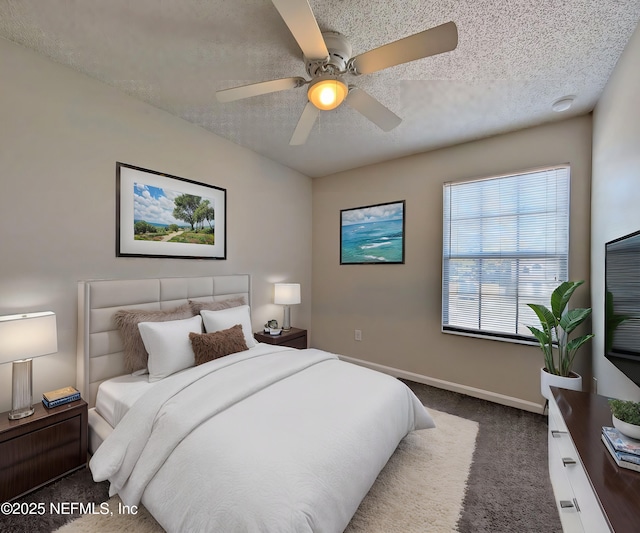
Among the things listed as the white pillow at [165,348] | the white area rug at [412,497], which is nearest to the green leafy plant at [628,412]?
the white area rug at [412,497]

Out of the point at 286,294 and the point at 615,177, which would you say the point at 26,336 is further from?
the point at 615,177

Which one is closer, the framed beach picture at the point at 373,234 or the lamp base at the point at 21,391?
the lamp base at the point at 21,391

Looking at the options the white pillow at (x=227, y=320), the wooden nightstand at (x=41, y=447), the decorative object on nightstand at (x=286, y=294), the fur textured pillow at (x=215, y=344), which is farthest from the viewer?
the decorative object on nightstand at (x=286, y=294)

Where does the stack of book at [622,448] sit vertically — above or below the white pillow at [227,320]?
below

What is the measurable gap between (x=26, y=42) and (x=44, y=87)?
24 cm

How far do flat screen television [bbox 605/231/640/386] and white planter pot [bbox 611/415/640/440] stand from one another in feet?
0.76

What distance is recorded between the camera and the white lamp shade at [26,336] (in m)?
1.63

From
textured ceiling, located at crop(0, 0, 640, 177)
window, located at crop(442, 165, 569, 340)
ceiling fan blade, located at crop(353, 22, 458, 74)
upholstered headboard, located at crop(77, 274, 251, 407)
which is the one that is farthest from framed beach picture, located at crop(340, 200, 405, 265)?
upholstered headboard, located at crop(77, 274, 251, 407)

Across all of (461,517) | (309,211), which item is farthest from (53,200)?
(461,517)

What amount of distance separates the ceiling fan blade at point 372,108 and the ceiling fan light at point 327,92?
118mm

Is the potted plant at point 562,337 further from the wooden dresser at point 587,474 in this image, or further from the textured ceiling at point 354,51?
the textured ceiling at point 354,51

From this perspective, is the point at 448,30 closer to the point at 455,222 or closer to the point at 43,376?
the point at 455,222

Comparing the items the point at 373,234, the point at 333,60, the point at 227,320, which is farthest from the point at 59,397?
the point at 373,234

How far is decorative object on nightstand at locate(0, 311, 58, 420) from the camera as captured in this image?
1.63m
